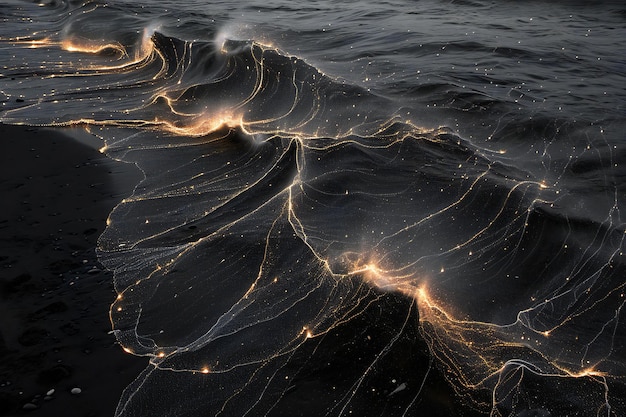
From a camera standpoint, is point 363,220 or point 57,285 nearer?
point 57,285

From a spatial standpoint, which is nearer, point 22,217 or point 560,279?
point 560,279

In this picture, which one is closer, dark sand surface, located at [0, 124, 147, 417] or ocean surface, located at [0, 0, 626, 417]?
dark sand surface, located at [0, 124, 147, 417]

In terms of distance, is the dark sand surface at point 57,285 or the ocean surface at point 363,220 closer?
the dark sand surface at point 57,285

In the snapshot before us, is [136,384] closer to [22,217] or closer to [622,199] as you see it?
[22,217]

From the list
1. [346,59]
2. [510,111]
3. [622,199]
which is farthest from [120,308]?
[346,59]
